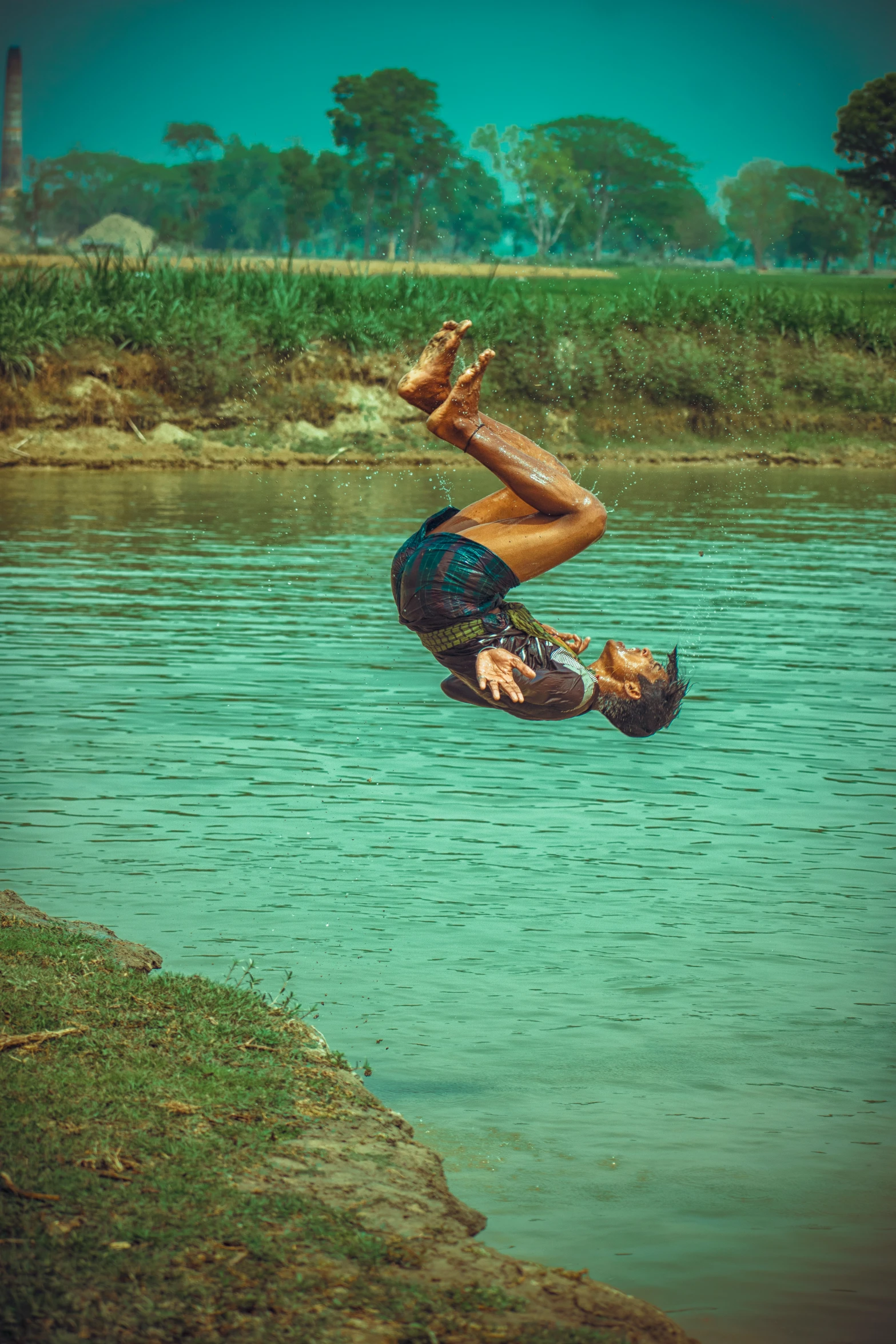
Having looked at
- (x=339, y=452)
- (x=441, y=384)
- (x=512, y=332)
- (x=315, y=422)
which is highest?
(x=512, y=332)

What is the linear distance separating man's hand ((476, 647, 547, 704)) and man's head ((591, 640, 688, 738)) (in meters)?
0.45

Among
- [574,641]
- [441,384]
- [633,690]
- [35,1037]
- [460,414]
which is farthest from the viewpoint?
[574,641]

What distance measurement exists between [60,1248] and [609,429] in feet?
147

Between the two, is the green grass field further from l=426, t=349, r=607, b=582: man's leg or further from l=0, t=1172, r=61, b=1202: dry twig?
l=0, t=1172, r=61, b=1202: dry twig

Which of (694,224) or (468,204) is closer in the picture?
(694,224)

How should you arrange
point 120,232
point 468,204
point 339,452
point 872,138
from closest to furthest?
point 339,452 < point 872,138 < point 120,232 < point 468,204

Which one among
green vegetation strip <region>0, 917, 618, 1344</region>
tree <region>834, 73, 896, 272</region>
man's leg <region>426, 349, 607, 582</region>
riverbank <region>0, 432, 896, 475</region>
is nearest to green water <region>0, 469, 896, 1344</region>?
green vegetation strip <region>0, 917, 618, 1344</region>

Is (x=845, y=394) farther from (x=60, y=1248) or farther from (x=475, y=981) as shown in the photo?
(x=60, y=1248)

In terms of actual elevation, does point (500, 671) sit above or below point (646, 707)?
above

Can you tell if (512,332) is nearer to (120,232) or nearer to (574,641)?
(574,641)

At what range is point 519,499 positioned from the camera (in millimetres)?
7762

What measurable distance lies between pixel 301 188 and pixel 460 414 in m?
170

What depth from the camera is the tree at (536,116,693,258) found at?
576 ft

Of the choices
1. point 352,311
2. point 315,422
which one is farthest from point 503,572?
point 352,311
